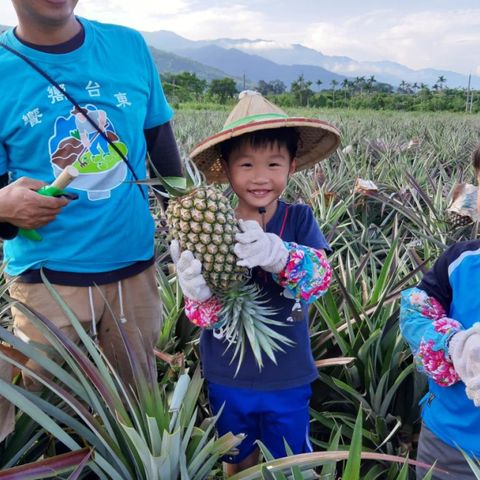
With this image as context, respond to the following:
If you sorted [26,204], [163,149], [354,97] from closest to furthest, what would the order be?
[26,204]
[163,149]
[354,97]

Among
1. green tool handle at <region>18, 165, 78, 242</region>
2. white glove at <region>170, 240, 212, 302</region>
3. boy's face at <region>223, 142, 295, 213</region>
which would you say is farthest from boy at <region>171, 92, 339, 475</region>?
green tool handle at <region>18, 165, 78, 242</region>

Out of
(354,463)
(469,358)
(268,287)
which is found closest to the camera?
(354,463)

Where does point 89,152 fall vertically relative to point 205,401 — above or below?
above

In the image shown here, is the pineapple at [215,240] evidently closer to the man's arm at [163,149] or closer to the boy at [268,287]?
the boy at [268,287]

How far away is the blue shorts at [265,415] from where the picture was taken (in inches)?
49.2

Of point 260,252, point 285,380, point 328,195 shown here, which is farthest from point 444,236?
point 260,252

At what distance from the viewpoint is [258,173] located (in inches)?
47.2

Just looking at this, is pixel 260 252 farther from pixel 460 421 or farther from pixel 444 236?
pixel 444 236

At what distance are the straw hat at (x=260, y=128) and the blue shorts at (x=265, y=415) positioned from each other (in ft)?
1.94

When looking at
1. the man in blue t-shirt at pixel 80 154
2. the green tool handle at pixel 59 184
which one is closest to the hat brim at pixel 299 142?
the man in blue t-shirt at pixel 80 154

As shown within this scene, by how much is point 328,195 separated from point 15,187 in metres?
2.24

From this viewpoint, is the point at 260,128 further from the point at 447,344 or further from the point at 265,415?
the point at 265,415

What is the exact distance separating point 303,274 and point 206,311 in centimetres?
23

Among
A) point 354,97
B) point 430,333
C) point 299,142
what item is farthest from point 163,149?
point 354,97
